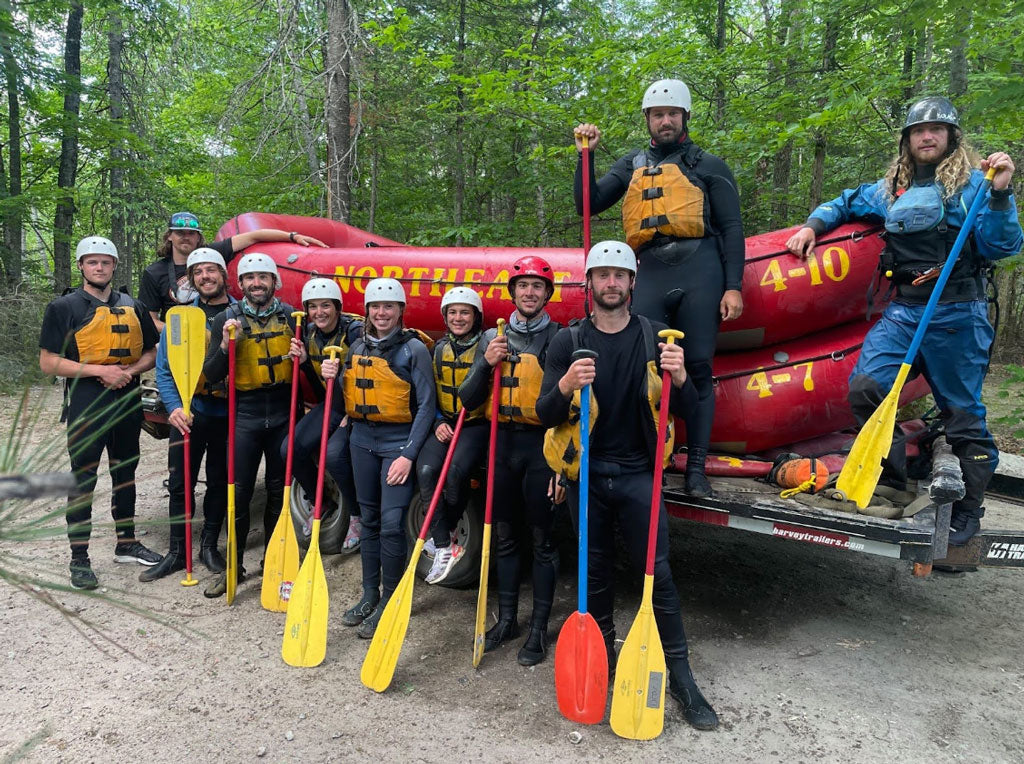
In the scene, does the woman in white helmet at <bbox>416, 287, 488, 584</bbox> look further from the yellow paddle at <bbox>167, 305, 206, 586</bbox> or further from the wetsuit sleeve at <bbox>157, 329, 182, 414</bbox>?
the wetsuit sleeve at <bbox>157, 329, 182, 414</bbox>

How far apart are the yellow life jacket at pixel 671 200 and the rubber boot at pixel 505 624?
7.41 ft

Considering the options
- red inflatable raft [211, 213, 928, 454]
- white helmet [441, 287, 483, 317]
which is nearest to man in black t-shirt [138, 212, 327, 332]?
white helmet [441, 287, 483, 317]

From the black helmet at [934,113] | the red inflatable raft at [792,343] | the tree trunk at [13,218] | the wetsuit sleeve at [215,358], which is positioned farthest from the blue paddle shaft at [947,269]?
the tree trunk at [13,218]

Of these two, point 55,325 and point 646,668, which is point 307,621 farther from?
point 55,325

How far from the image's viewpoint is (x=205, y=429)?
4820 mm

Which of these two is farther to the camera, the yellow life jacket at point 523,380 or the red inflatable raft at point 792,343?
the red inflatable raft at point 792,343

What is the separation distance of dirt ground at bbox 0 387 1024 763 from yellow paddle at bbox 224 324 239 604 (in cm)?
15

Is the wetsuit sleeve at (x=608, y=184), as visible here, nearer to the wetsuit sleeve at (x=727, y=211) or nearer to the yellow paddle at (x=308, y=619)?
the wetsuit sleeve at (x=727, y=211)

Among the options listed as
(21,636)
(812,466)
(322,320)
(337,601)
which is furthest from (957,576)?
(21,636)

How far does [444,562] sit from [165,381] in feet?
7.74

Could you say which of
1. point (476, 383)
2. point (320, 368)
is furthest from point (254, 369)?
point (476, 383)

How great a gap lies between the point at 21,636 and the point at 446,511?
259cm

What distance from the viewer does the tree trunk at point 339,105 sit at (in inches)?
327

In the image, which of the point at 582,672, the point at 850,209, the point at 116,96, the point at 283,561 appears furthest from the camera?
the point at 116,96
